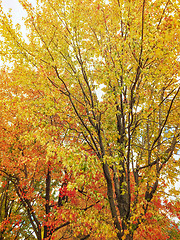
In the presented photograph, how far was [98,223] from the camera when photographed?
5.56 metres

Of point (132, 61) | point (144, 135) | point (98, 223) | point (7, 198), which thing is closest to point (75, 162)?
point (98, 223)

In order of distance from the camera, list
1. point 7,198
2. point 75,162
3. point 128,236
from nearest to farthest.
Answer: point 75,162, point 128,236, point 7,198

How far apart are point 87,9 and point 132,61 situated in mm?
3530

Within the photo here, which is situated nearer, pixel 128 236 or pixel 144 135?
pixel 128 236

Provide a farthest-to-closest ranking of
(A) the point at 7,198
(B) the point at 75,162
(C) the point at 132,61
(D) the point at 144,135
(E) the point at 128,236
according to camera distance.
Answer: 1. (A) the point at 7,198
2. (D) the point at 144,135
3. (C) the point at 132,61
4. (E) the point at 128,236
5. (B) the point at 75,162

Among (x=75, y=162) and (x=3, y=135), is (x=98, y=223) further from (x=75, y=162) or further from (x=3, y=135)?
(x=3, y=135)

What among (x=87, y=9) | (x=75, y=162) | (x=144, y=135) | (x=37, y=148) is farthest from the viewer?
(x=37, y=148)

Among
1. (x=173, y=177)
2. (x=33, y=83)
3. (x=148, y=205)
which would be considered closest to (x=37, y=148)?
(x=33, y=83)

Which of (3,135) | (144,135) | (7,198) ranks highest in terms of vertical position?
(144,135)

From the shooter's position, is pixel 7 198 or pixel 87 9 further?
pixel 7 198

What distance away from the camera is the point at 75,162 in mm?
4207

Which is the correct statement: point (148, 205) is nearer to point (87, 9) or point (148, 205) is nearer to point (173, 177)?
point (173, 177)

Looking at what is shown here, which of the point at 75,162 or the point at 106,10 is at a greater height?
the point at 106,10

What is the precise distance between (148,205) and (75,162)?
3.58 metres
